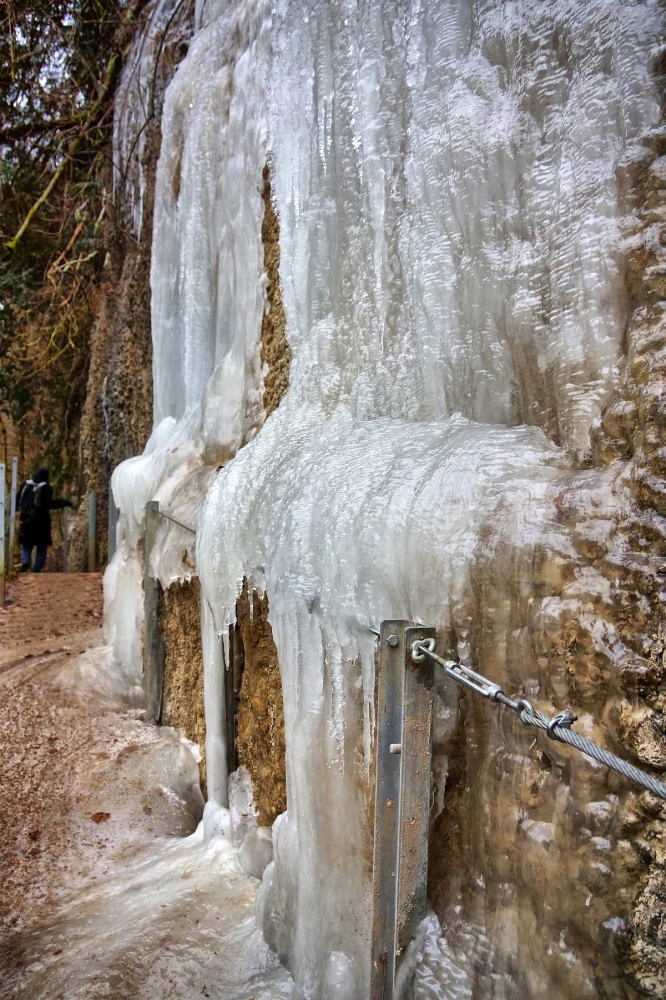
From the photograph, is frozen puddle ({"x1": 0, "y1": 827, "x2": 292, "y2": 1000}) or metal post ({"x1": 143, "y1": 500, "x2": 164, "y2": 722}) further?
metal post ({"x1": 143, "y1": 500, "x2": 164, "y2": 722})

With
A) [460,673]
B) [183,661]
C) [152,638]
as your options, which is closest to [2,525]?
[152,638]

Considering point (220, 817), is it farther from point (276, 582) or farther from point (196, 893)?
point (276, 582)

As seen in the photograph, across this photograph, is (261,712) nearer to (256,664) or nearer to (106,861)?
(256,664)

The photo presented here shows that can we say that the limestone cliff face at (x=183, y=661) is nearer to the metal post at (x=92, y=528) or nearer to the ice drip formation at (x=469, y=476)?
the ice drip formation at (x=469, y=476)

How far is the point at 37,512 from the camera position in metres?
7.50

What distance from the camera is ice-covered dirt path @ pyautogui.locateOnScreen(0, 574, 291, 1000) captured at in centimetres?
195

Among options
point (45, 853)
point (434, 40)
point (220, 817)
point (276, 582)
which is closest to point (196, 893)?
point (220, 817)

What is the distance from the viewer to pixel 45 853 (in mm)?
2605

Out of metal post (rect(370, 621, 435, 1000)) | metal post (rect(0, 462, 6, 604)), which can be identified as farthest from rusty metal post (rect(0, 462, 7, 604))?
metal post (rect(370, 621, 435, 1000))

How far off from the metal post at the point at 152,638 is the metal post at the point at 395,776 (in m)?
2.49

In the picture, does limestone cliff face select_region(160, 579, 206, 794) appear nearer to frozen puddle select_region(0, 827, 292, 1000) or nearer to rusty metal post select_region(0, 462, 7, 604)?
frozen puddle select_region(0, 827, 292, 1000)

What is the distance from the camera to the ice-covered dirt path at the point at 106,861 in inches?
76.6

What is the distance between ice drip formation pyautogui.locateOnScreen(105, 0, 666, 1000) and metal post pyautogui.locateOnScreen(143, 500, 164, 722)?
99 cm

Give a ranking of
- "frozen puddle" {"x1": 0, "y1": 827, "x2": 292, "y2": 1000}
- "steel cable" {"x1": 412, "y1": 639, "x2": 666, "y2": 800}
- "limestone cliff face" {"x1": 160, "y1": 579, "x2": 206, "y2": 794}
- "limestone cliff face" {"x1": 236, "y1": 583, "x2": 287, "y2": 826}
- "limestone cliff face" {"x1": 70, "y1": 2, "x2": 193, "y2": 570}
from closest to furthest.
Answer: "steel cable" {"x1": 412, "y1": 639, "x2": 666, "y2": 800} < "frozen puddle" {"x1": 0, "y1": 827, "x2": 292, "y2": 1000} < "limestone cliff face" {"x1": 236, "y1": 583, "x2": 287, "y2": 826} < "limestone cliff face" {"x1": 160, "y1": 579, "x2": 206, "y2": 794} < "limestone cliff face" {"x1": 70, "y1": 2, "x2": 193, "y2": 570}
